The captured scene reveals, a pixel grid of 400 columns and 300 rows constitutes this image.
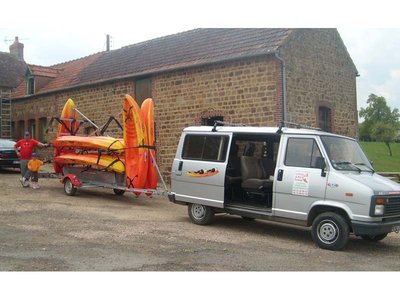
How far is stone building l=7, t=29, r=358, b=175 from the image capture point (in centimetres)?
1474

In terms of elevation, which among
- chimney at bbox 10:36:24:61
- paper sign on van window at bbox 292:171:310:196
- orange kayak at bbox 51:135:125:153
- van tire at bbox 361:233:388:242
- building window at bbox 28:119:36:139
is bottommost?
van tire at bbox 361:233:388:242

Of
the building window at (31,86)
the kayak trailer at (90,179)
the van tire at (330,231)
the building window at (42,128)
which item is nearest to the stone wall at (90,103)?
the building window at (42,128)

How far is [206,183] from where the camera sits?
369 inches

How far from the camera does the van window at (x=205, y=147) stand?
9.41m

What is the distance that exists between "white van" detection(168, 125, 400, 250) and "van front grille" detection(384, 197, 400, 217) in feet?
0.06

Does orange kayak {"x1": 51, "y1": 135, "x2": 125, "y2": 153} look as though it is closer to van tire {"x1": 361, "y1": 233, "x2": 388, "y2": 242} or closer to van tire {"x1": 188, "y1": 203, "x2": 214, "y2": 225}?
van tire {"x1": 188, "y1": 203, "x2": 214, "y2": 225}

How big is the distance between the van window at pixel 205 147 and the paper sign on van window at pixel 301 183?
1808mm

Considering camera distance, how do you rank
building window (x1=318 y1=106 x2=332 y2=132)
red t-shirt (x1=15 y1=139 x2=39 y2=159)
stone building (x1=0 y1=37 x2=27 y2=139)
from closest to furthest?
1. red t-shirt (x1=15 y1=139 x2=39 y2=159)
2. building window (x1=318 y1=106 x2=332 y2=132)
3. stone building (x1=0 y1=37 x2=27 y2=139)

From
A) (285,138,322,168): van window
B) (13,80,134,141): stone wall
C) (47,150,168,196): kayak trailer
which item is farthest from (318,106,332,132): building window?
(285,138,322,168): van window

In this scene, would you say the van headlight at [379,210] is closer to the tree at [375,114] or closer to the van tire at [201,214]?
the van tire at [201,214]

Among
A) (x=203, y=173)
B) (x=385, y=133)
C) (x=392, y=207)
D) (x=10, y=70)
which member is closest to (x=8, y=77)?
(x=10, y=70)

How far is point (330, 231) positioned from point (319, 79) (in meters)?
9.84

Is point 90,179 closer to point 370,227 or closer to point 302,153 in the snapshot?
point 302,153

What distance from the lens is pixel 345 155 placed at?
27.0ft
